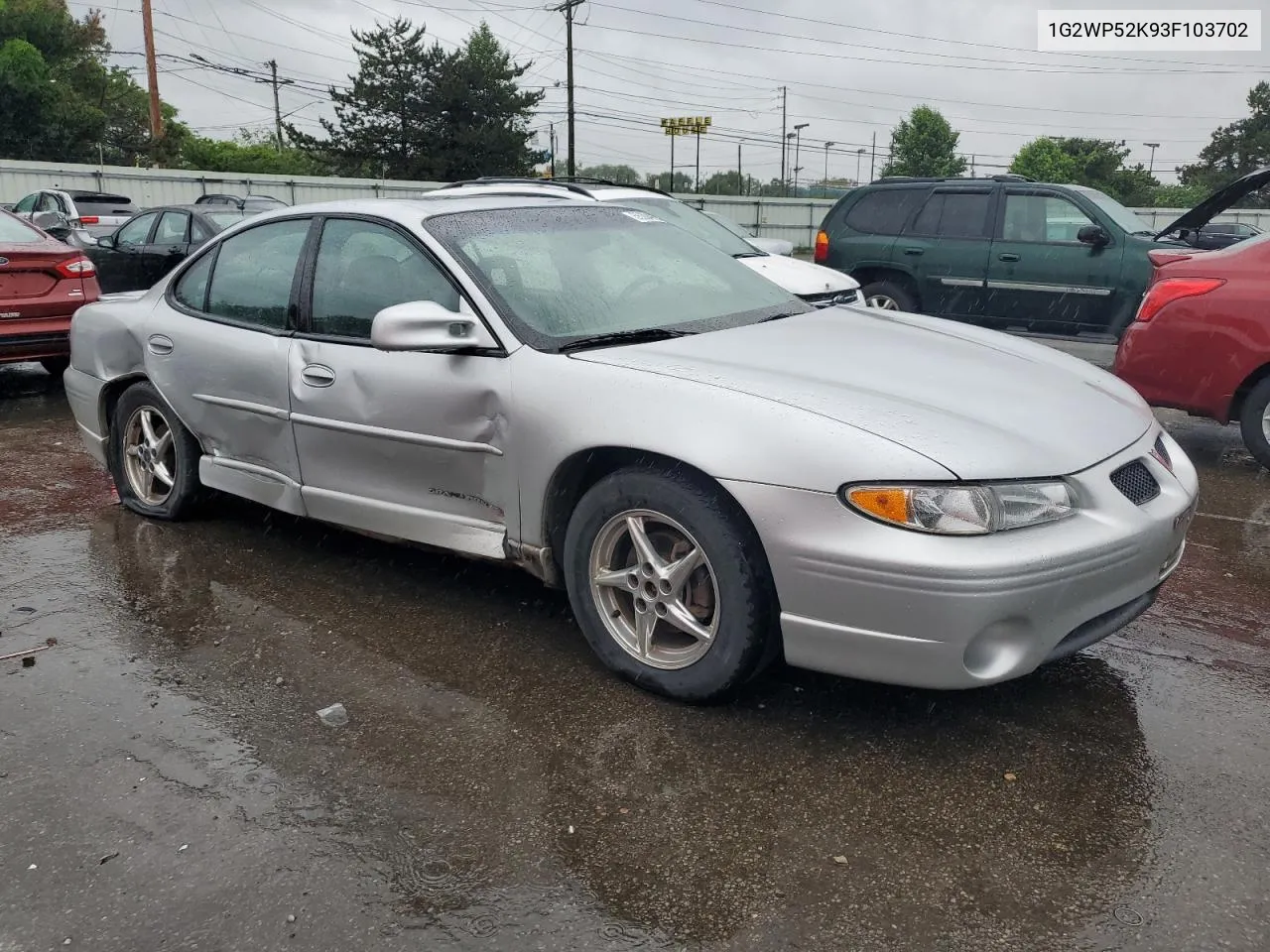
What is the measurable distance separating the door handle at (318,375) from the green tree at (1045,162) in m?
92.6

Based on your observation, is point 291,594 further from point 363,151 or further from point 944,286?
point 363,151

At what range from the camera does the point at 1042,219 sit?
10.1 meters

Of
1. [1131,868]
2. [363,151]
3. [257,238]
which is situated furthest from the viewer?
[363,151]

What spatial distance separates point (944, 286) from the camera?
1046cm

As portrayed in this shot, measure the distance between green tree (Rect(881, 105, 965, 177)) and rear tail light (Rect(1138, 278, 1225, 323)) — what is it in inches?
3649

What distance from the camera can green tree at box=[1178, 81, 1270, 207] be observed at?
8025 centimetres

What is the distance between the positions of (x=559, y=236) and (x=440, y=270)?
0.52 meters

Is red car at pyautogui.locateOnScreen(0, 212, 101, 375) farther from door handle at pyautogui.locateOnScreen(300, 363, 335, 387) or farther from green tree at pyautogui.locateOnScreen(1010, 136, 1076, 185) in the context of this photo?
green tree at pyautogui.locateOnScreen(1010, 136, 1076, 185)

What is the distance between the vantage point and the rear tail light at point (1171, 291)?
19.9 ft

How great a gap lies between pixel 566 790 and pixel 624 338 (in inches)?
58.9

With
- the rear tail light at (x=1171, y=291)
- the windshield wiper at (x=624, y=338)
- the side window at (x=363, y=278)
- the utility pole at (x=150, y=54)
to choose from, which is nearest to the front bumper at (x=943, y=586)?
the windshield wiper at (x=624, y=338)

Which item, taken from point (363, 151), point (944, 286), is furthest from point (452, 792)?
point (363, 151)

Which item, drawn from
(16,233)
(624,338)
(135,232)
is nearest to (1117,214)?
(624,338)

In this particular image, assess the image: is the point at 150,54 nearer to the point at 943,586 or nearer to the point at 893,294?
the point at 893,294
